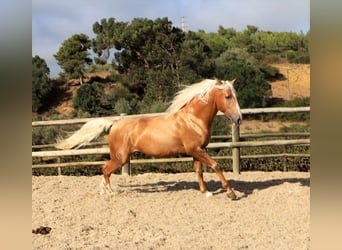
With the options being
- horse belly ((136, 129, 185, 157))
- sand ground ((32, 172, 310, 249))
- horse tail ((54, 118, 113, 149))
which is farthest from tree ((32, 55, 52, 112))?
horse belly ((136, 129, 185, 157))

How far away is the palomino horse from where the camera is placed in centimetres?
473

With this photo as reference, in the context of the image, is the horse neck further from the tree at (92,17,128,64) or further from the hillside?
the tree at (92,17,128,64)

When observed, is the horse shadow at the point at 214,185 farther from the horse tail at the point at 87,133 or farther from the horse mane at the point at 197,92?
the horse mane at the point at 197,92

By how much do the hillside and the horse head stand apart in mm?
16910

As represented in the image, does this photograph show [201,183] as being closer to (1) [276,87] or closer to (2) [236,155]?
(2) [236,155]

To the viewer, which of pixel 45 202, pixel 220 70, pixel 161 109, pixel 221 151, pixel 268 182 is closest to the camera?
pixel 45 202

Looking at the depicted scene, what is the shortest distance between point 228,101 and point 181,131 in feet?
2.07

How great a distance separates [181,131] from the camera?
15.7 feet

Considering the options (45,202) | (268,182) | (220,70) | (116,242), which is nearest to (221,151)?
(268,182)

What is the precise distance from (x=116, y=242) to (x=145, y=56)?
1966 cm

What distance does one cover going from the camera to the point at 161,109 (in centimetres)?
1606

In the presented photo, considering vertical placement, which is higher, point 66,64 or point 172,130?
point 66,64
